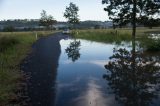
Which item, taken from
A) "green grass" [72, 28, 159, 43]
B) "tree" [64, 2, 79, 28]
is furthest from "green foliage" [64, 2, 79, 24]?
"green grass" [72, 28, 159, 43]

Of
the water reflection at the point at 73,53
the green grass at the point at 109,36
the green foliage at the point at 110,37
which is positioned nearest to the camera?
the water reflection at the point at 73,53

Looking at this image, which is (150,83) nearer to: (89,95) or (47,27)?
(89,95)

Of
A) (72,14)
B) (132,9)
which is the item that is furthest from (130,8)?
(72,14)

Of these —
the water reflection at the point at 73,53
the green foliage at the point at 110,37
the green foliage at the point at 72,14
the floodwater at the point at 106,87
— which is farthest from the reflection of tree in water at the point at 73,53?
the green foliage at the point at 72,14

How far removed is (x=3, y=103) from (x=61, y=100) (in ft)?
5.68

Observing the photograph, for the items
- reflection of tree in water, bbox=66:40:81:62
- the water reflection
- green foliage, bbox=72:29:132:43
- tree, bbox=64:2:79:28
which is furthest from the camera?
tree, bbox=64:2:79:28

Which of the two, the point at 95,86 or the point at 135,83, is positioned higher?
the point at 135,83

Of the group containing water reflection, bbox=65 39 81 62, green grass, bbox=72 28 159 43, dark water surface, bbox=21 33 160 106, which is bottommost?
green grass, bbox=72 28 159 43

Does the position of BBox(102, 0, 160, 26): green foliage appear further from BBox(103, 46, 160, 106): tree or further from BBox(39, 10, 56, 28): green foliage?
BBox(39, 10, 56, 28): green foliage

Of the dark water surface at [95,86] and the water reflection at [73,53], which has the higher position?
the dark water surface at [95,86]

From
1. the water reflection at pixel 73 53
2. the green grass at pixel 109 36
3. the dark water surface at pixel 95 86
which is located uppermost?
the dark water surface at pixel 95 86

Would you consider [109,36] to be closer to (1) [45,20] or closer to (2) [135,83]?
(2) [135,83]

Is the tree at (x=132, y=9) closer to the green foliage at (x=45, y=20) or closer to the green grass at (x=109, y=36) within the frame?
the green grass at (x=109, y=36)

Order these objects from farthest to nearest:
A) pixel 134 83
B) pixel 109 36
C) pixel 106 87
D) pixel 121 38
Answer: pixel 109 36, pixel 121 38, pixel 134 83, pixel 106 87
